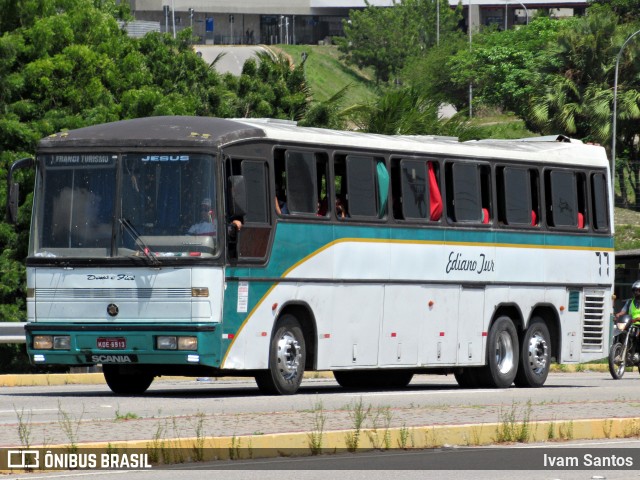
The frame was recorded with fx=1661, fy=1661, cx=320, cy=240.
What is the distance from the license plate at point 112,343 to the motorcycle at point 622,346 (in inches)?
430

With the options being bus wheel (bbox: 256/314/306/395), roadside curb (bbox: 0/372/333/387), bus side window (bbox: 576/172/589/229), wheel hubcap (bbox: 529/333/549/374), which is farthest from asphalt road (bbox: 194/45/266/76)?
bus wheel (bbox: 256/314/306/395)

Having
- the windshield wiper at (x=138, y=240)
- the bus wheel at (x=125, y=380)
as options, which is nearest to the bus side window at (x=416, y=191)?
the bus wheel at (x=125, y=380)

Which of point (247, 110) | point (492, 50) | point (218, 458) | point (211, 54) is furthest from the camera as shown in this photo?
point (211, 54)

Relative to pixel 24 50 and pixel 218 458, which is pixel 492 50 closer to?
pixel 24 50

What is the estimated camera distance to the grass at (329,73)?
137 meters

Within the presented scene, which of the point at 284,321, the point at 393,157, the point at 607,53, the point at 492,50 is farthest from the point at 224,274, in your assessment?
the point at 492,50

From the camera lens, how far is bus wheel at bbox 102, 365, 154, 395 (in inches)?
806

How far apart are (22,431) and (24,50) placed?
90.8 feet

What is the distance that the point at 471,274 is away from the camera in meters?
23.6

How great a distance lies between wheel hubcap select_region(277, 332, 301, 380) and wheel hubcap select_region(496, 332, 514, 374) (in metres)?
4.95

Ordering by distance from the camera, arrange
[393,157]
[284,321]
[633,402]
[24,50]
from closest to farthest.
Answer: [633,402]
[284,321]
[393,157]
[24,50]

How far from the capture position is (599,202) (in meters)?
26.4

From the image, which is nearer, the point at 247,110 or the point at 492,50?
the point at 247,110

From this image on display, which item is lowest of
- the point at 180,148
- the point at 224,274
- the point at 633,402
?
the point at 633,402
